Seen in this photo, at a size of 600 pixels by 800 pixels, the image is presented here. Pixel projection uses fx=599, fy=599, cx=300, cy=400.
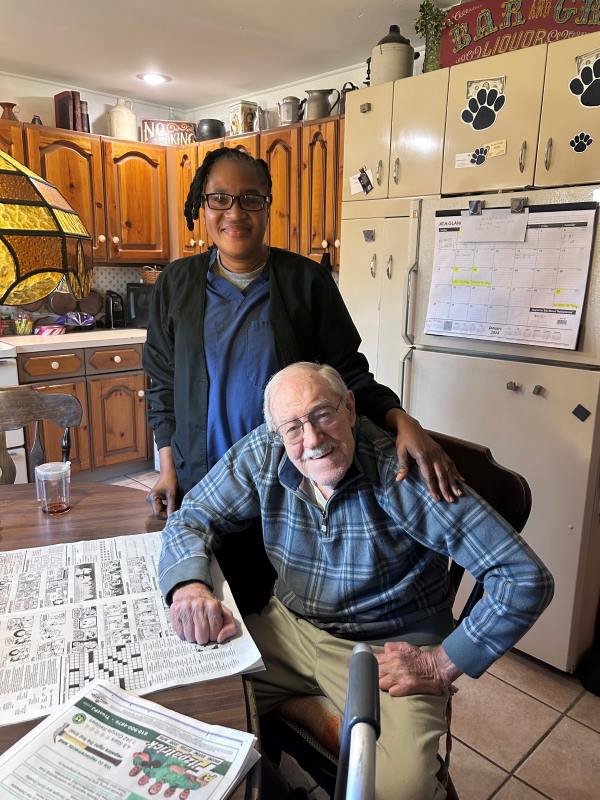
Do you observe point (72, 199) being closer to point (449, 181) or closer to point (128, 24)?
point (128, 24)

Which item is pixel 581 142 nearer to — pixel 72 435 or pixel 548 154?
pixel 548 154

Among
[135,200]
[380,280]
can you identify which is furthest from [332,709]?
[135,200]

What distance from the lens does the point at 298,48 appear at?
312cm

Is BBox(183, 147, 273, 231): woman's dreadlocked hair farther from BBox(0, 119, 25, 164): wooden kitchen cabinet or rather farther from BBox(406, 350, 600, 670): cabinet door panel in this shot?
BBox(0, 119, 25, 164): wooden kitchen cabinet

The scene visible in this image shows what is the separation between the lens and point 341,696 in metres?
1.19

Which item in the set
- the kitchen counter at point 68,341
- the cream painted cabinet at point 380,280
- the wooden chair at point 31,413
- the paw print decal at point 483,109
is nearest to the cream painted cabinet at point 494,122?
the paw print decal at point 483,109

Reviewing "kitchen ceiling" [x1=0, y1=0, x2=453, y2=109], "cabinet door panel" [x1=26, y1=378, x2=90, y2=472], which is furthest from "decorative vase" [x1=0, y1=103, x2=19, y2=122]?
"cabinet door panel" [x1=26, y1=378, x2=90, y2=472]

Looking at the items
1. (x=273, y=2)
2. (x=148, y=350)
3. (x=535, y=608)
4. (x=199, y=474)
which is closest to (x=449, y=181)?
(x=273, y=2)

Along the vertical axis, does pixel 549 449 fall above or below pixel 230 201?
below

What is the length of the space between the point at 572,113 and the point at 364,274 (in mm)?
1001

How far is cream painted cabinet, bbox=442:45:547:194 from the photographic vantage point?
201 centimetres

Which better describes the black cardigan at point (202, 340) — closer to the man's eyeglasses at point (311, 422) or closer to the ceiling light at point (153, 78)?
the man's eyeglasses at point (311, 422)

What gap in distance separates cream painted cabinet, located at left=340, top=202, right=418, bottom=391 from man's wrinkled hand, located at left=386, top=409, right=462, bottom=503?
1.32 m

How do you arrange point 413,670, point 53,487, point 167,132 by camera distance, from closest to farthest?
1. point 413,670
2. point 53,487
3. point 167,132
